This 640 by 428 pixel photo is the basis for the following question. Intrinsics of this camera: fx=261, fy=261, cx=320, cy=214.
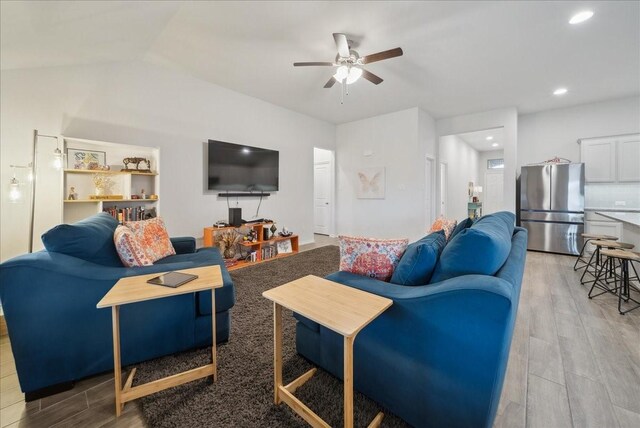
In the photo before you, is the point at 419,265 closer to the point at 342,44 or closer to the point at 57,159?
the point at 342,44

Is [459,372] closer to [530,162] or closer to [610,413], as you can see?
[610,413]

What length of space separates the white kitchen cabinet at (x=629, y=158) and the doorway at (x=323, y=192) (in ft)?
18.0

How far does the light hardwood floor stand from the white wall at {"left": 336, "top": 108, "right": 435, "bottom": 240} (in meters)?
3.15

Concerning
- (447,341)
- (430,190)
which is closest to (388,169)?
(430,190)

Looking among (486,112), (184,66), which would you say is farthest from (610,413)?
(486,112)

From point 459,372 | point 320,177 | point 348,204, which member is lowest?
point 459,372

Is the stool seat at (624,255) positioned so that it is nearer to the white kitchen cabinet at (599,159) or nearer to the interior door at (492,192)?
the white kitchen cabinet at (599,159)

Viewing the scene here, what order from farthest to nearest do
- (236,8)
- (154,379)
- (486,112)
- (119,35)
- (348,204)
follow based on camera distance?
(348,204)
(486,112)
(119,35)
(236,8)
(154,379)

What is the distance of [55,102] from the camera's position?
9.32 feet

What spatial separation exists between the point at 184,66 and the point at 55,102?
58.3 inches

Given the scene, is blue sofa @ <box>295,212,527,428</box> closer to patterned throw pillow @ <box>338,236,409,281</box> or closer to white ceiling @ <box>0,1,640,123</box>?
patterned throw pillow @ <box>338,236,409,281</box>

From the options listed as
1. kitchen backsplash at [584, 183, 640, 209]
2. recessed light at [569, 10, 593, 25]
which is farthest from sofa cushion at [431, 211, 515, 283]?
kitchen backsplash at [584, 183, 640, 209]

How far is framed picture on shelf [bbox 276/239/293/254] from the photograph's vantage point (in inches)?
190

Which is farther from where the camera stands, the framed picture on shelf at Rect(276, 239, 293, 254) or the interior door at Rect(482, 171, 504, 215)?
the interior door at Rect(482, 171, 504, 215)
